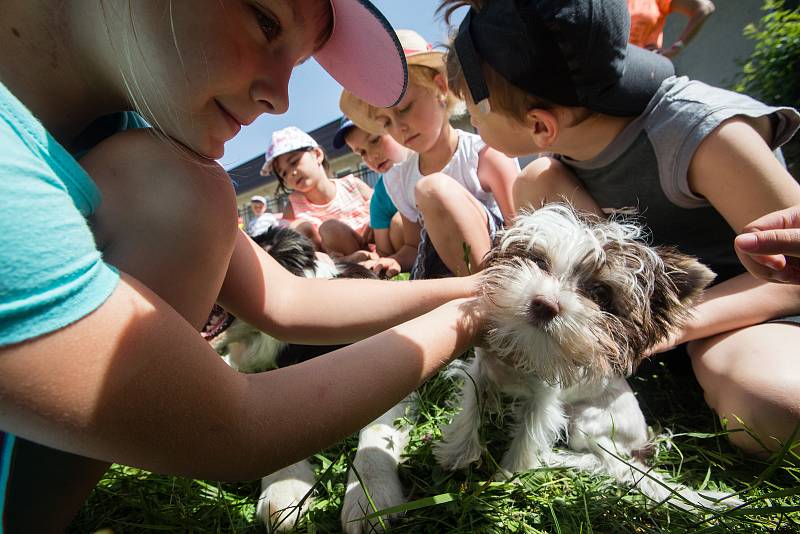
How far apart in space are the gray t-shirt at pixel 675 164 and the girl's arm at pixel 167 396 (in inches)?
60.8

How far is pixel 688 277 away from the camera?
149 cm

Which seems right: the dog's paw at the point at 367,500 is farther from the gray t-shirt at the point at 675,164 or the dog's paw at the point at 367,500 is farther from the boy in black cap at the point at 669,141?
the gray t-shirt at the point at 675,164

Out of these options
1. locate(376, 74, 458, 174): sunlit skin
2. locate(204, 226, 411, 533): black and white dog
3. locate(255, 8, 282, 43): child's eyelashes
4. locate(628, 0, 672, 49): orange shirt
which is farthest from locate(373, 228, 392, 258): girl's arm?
locate(255, 8, 282, 43): child's eyelashes

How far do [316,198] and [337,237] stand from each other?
1.28 m

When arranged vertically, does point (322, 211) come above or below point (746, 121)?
below

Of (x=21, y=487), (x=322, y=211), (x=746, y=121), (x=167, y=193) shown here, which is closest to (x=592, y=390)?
(x=746, y=121)

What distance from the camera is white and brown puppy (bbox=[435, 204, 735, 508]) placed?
137cm

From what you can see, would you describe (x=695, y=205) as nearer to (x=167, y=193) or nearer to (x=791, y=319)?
(x=791, y=319)

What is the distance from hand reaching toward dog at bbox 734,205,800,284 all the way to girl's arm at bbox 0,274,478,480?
1.05 meters

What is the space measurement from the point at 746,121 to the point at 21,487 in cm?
264

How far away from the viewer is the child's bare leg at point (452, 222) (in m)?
2.44

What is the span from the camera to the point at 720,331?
6.10 ft

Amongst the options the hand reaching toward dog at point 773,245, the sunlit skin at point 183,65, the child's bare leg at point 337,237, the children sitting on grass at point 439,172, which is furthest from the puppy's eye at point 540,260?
the child's bare leg at point 337,237

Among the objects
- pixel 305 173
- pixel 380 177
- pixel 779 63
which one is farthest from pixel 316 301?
pixel 779 63
